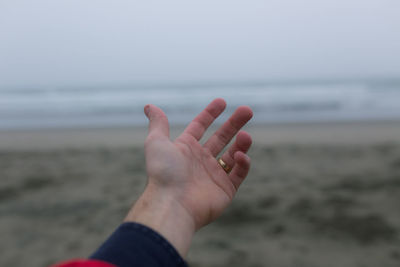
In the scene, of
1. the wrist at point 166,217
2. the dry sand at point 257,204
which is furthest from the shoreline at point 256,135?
the wrist at point 166,217

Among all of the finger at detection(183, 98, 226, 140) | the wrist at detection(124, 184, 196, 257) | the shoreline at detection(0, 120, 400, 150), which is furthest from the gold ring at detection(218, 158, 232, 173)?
the shoreline at detection(0, 120, 400, 150)

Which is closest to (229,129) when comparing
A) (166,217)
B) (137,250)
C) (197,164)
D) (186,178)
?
(197,164)

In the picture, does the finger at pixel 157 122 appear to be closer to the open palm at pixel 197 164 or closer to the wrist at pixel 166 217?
the open palm at pixel 197 164

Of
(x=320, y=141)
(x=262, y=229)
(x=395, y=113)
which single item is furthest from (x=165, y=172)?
(x=395, y=113)

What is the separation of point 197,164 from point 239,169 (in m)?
0.13

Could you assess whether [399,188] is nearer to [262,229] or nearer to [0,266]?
[262,229]

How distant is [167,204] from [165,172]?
0.10 meters

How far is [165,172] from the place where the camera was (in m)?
0.89

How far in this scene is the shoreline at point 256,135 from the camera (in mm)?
3018

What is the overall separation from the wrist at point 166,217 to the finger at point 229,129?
33 cm

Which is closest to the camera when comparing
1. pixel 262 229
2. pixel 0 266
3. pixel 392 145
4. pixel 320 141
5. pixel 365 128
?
pixel 0 266

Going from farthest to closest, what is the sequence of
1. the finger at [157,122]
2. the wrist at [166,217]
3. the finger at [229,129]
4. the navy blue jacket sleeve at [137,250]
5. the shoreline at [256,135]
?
1. the shoreline at [256,135]
2. the finger at [229,129]
3. the finger at [157,122]
4. the wrist at [166,217]
5. the navy blue jacket sleeve at [137,250]

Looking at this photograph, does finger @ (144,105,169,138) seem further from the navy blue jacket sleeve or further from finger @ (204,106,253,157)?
the navy blue jacket sleeve

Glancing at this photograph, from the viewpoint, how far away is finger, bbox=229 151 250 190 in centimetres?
97
